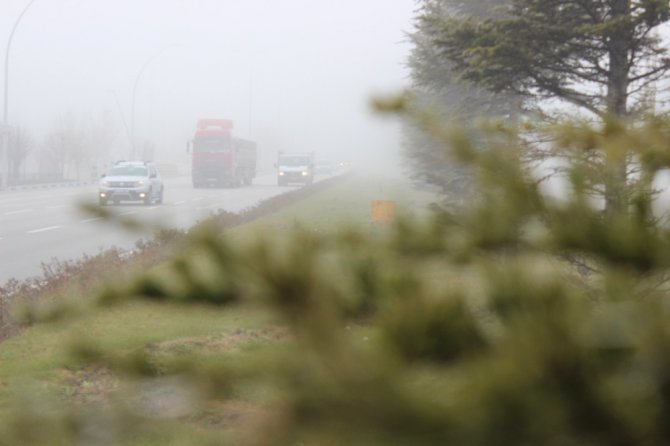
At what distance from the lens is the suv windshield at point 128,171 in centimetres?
2805

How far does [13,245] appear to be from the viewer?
17.7 m

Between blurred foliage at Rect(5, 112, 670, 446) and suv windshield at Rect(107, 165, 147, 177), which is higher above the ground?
blurred foliage at Rect(5, 112, 670, 446)

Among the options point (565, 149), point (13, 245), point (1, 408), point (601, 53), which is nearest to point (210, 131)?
point (13, 245)

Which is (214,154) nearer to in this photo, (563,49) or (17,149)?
(17,149)

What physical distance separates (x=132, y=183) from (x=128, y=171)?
1.55 m

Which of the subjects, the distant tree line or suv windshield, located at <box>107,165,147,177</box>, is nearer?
the distant tree line

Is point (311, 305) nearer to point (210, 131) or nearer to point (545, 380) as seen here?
point (545, 380)

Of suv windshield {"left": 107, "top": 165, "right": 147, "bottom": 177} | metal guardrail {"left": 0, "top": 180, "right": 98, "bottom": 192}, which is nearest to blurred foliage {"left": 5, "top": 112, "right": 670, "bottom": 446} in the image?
suv windshield {"left": 107, "top": 165, "right": 147, "bottom": 177}

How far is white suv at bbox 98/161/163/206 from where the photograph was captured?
25859 millimetres

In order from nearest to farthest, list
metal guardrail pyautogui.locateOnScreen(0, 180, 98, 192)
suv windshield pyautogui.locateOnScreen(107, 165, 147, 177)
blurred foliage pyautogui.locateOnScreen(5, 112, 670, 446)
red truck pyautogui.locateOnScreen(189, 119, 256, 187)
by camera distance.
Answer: blurred foliage pyautogui.locateOnScreen(5, 112, 670, 446), suv windshield pyautogui.locateOnScreen(107, 165, 147, 177), red truck pyautogui.locateOnScreen(189, 119, 256, 187), metal guardrail pyautogui.locateOnScreen(0, 180, 98, 192)

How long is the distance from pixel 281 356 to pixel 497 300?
40 centimetres

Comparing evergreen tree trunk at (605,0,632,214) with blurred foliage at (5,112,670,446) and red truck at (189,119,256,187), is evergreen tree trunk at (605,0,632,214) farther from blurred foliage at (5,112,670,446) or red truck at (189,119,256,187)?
red truck at (189,119,256,187)

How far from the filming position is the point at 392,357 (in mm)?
1002

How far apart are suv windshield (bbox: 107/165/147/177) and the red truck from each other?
1117 centimetres
